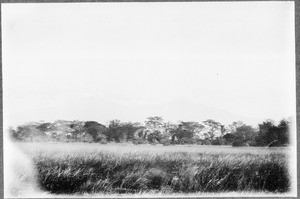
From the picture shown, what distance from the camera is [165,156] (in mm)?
2037

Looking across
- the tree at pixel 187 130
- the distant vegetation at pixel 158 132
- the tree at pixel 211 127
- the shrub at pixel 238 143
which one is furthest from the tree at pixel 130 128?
the shrub at pixel 238 143

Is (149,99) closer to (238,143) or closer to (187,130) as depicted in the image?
(187,130)

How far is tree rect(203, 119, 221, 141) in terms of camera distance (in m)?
2.03

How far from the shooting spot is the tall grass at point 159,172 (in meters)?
2.03

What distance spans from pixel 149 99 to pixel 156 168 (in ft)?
0.86

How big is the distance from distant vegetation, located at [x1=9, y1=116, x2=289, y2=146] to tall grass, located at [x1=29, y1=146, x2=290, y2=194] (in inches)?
2.0

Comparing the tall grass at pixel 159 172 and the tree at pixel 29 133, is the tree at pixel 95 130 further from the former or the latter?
the tree at pixel 29 133

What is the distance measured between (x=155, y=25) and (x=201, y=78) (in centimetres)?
27

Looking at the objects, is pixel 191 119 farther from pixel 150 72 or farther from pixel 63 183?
pixel 63 183

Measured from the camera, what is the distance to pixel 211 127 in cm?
204

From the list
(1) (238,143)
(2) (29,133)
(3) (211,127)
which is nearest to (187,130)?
(3) (211,127)

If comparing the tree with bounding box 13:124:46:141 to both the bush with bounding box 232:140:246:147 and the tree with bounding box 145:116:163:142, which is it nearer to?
the tree with bounding box 145:116:163:142

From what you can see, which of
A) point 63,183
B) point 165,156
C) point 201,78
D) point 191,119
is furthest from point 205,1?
point 63,183

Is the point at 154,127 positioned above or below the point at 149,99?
below
